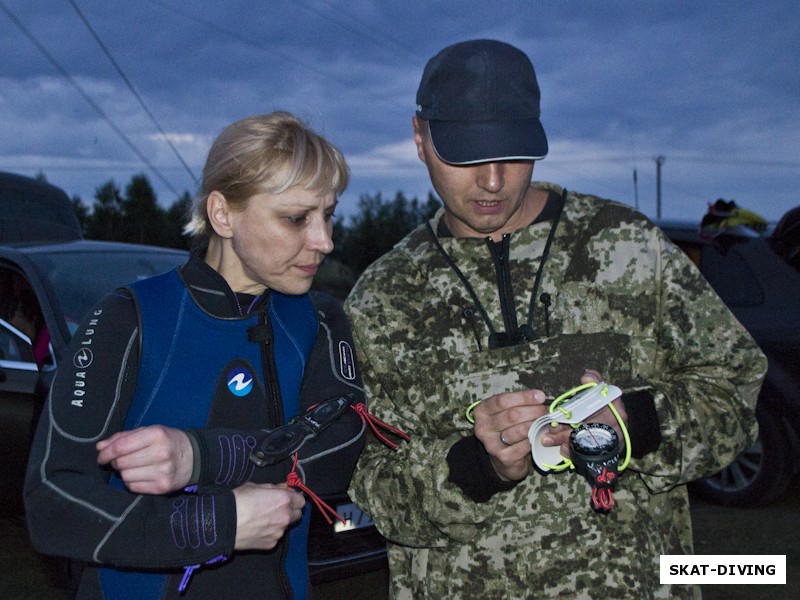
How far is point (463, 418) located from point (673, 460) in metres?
0.50

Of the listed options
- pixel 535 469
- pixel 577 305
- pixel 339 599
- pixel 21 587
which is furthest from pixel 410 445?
pixel 21 587

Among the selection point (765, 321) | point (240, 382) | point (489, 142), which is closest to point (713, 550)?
point (765, 321)

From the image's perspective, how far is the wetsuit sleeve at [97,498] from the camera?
1.75 meters

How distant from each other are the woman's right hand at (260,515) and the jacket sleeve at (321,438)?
70 millimetres

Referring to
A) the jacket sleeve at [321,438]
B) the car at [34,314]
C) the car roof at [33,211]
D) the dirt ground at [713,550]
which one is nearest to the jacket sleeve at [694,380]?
the jacket sleeve at [321,438]

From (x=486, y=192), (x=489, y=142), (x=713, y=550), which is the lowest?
(x=713, y=550)

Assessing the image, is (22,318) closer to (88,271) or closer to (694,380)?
(88,271)

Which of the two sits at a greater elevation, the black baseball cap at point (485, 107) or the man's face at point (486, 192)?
the black baseball cap at point (485, 107)

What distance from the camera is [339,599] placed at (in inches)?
184

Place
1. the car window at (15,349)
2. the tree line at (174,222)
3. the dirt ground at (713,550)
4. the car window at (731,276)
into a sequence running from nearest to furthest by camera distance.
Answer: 1. the dirt ground at (713,550)
2. the car window at (15,349)
3. the car window at (731,276)
4. the tree line at (174,222)

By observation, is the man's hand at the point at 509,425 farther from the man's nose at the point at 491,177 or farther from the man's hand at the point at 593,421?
the man's nose at the point at 491,177

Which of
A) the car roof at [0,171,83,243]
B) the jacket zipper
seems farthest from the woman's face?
→ the car roof at [0,171,83,243]

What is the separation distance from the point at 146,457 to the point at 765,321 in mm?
5221

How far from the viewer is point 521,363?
6.88 feet
